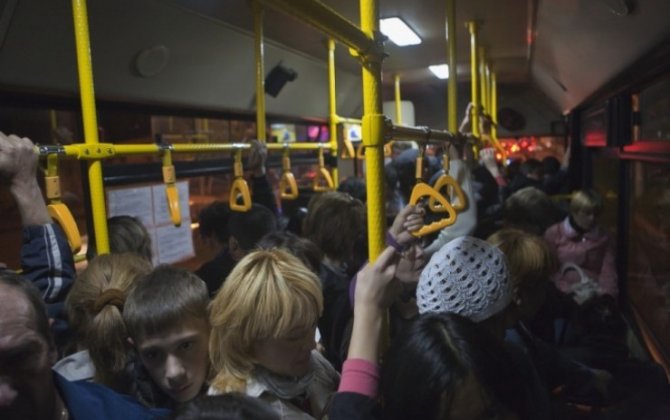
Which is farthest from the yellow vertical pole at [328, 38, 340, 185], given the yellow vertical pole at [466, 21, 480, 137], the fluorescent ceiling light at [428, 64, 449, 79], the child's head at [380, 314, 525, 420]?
the child's head at [380, 314, 525, 420]

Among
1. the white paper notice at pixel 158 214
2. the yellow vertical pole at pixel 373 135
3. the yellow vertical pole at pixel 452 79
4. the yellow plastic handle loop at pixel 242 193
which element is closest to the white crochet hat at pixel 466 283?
the yellow vertical pole at pixel 373 135

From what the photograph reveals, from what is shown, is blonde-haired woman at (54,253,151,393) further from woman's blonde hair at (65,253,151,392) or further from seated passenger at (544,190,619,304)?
seated passenger at (544,190,619,304)

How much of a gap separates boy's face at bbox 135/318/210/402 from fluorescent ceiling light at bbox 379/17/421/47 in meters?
2.54

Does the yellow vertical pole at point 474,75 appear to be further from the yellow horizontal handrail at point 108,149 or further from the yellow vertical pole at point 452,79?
the yellow horizontal handrail at point 108,149

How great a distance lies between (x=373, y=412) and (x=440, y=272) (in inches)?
18.2

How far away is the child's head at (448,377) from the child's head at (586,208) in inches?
94.0

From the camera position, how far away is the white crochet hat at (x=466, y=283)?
129cm

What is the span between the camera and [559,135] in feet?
27.3

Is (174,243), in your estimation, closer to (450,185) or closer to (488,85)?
(450,185)

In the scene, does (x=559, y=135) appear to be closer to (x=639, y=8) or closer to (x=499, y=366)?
(x=639, y=8)

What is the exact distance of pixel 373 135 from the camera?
1.17 meters

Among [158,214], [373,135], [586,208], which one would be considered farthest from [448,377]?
[586,208]

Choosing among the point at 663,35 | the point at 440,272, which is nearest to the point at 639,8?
the point at 663,35

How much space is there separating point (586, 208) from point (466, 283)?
2205mm
